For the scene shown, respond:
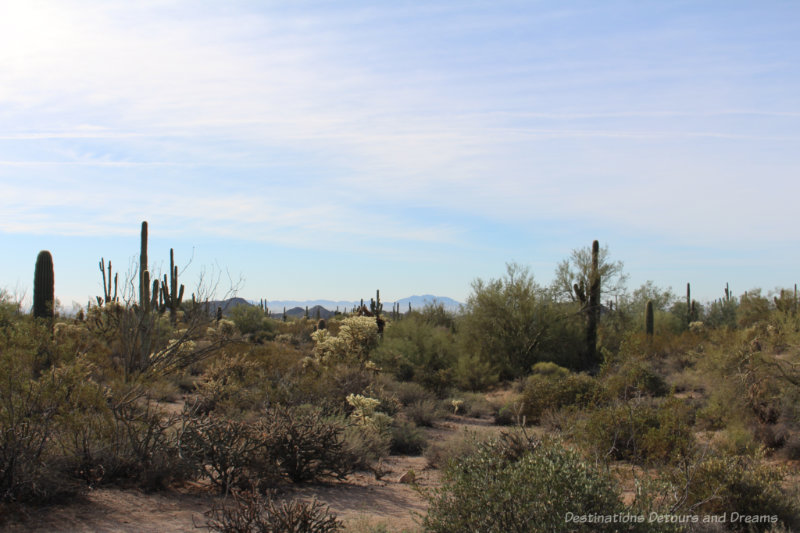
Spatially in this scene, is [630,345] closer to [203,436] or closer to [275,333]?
[203,436]

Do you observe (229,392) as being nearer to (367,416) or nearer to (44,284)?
(367,416)

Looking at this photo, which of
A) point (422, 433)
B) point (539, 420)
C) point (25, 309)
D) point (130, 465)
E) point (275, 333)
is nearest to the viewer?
point (130, 465)

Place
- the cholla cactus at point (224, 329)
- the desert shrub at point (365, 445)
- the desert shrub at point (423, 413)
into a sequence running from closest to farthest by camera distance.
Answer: the desert shrub at point (365, 445) < the desert shrub at point (423, 413) < the cholla cactus at point (224, 329)

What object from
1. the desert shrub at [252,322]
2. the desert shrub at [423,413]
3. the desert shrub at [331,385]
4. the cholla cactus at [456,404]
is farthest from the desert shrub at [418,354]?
the desert shrub at [252,322]

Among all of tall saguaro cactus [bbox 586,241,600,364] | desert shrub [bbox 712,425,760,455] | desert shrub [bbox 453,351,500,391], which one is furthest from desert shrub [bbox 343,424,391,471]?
tall saguaro cactus [bbox 586,241,600,364]

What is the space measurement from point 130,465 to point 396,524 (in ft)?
11.1

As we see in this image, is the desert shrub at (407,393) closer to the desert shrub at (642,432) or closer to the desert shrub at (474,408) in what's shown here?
the desert shrub at (474,408)

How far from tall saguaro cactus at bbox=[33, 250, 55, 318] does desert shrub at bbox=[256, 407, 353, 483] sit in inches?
602

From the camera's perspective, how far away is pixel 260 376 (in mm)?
15453

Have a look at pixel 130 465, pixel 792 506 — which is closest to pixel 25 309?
pixel 130 465

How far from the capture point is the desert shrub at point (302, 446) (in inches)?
332

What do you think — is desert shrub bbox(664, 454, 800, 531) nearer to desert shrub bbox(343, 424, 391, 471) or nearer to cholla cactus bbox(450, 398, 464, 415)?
desert shrub bbox(343, 424, 391, 471)

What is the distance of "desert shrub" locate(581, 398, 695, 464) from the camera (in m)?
9.36

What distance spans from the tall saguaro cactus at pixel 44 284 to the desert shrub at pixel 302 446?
15286 millimetres
